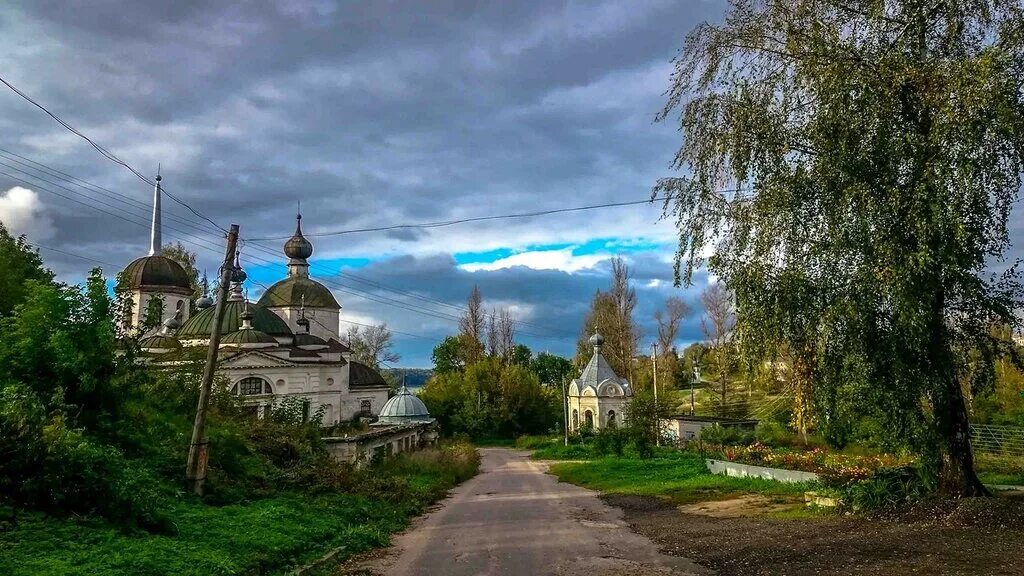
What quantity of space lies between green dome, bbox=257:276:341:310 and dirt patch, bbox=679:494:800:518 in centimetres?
3898

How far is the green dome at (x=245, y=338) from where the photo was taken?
3675 centimetres

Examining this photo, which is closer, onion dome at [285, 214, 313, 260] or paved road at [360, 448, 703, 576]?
paved road at [360, 448, 703, 576]

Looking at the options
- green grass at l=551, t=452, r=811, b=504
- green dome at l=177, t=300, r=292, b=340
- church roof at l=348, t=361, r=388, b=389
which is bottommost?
green grass at l=551, t=452, r=811, b=504

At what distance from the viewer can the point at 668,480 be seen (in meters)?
23.1

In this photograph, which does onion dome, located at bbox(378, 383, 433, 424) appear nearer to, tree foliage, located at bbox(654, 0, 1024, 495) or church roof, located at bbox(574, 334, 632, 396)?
church roof, located at bbox(574, 334, 632, 396)

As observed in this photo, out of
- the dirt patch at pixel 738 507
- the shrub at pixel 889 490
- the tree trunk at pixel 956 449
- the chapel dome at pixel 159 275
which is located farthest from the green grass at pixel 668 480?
the chapel dome at pixel 159 275

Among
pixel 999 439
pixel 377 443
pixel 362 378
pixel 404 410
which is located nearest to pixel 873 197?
pixel 999 439

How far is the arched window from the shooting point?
117ft

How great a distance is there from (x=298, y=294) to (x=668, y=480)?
3526 centimetres

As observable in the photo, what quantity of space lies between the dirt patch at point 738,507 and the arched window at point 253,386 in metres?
25.9

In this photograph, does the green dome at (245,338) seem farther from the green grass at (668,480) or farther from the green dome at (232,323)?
the green grass at (668,480)

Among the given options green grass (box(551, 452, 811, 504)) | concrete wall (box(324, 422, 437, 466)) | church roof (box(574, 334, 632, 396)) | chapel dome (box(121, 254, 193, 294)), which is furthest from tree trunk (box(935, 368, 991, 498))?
chapel dome (box(121, 254, 193, 294))

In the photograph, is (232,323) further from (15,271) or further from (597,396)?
(597,396)

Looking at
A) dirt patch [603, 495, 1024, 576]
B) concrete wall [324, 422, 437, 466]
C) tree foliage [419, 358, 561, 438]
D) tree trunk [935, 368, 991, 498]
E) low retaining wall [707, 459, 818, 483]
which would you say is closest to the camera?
dirt patch [603, 495, 1024, 576]
